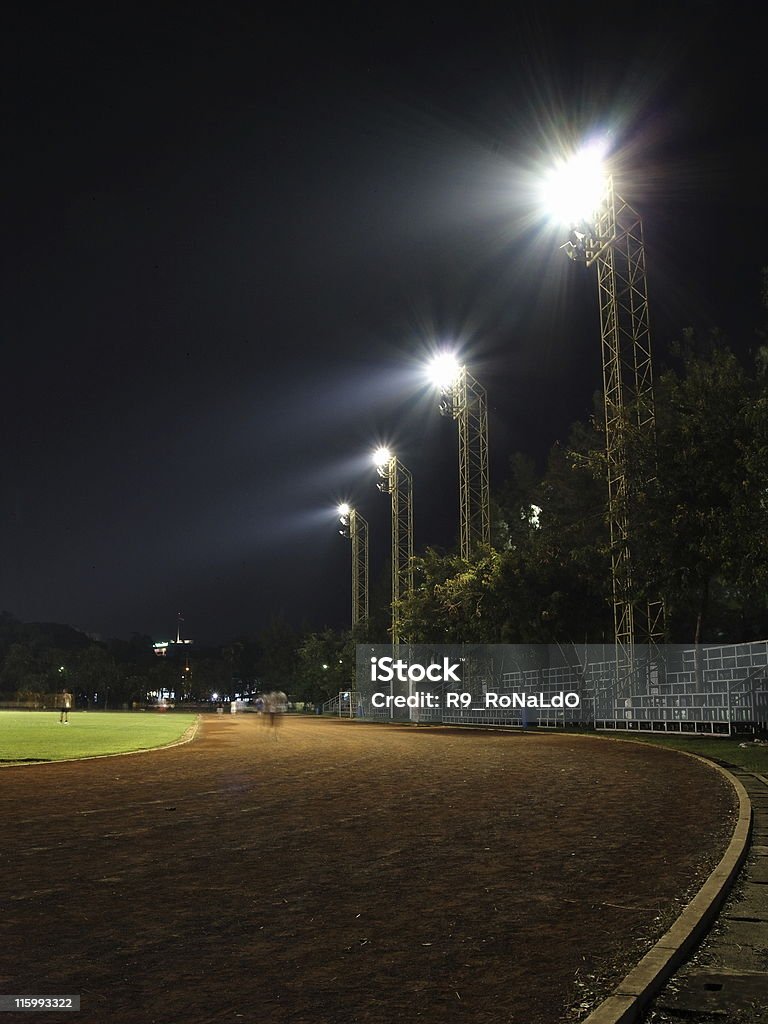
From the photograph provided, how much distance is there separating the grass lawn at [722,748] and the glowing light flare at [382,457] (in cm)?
3674

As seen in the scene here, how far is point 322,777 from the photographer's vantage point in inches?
669

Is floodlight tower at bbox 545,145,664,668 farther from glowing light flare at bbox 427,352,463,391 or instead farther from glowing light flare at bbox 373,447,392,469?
glowing light flare at bbox 373,447,392,469

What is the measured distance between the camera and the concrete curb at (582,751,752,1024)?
4.29m

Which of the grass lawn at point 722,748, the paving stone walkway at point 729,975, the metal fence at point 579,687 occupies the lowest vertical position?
the paving stone walkway at point 729,975

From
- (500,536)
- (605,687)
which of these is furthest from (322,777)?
(500,536)

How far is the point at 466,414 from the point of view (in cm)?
5338

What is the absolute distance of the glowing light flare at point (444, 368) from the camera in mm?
52053

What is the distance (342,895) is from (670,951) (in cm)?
265

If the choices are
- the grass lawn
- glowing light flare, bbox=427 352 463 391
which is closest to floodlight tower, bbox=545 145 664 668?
the grass lawn

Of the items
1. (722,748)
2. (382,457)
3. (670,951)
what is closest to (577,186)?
(722,748)

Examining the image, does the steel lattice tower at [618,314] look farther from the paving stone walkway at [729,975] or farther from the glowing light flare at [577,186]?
the paving stone walkway at [729,975]

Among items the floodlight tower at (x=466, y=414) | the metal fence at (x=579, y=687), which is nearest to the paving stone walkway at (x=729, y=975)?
the metal fence at (x=579, y=687)

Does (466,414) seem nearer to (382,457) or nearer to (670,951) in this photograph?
(382,457)

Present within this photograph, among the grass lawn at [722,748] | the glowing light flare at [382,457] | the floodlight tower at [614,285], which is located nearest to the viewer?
the grass lawn at [722,748]
